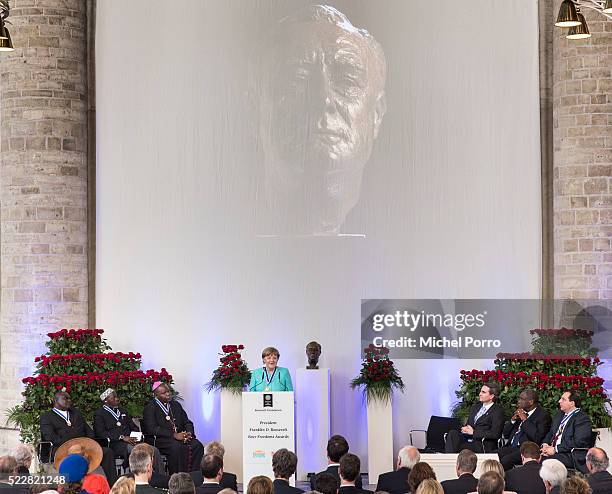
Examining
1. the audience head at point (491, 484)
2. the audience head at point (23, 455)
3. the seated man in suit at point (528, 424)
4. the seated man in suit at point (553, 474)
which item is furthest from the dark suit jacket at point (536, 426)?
the audience head at point (23, 455)

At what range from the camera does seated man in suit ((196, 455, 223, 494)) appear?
288 inches

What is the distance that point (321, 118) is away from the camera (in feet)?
41.8

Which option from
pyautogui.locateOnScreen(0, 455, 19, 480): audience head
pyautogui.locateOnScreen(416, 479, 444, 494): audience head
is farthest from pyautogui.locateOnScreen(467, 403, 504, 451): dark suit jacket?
pyautogui.locateOnScreen(0, 455, 19, 480): audience head

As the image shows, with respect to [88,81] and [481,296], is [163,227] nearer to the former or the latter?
[88,81]

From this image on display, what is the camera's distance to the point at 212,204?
42.4ft

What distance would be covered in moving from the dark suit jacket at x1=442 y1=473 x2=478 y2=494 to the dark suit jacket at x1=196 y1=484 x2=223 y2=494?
1457mm

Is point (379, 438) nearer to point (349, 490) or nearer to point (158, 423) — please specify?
point (158, 423)

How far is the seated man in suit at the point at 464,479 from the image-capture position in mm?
7348

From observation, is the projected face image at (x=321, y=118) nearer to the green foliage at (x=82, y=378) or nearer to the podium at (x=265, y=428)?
the green foliage at (x=82, y=378)

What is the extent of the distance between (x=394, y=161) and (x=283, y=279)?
1812 millimetres

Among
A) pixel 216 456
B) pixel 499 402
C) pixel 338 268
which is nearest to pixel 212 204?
pixel 338 268

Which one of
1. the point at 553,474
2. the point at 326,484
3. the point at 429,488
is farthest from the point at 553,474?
the point at 326,484

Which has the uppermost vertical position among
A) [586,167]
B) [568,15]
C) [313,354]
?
[568,15]

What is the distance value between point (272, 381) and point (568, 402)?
295 cm
